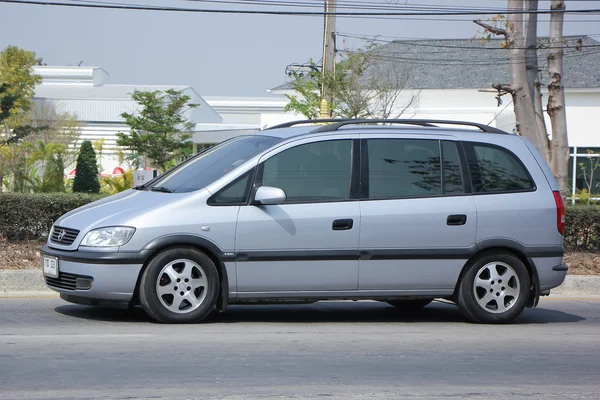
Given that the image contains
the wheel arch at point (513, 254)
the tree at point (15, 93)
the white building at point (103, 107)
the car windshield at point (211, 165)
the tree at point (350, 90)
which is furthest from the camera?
the white building at point (103, 107)

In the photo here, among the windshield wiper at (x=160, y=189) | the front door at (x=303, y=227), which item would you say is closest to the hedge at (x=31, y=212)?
the windshield wiper at (x=160, y=189)

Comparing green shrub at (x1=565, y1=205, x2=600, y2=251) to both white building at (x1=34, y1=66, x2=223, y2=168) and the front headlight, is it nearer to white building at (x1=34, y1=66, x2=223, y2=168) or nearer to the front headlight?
the front headlight

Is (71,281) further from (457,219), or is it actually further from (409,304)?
(409,304)

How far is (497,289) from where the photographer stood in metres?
8.96

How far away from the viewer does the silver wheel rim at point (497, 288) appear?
8.91m

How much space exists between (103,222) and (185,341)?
4.34ft

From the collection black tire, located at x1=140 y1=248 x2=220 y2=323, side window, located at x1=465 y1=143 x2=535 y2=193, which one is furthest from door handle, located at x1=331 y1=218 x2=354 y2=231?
side window, located at x1=465 y1=143 x2=535 y2=193

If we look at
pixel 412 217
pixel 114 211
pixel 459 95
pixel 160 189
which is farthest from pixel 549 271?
pixel 459 95

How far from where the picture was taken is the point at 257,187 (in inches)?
329

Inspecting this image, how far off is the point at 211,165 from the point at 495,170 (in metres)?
2.69

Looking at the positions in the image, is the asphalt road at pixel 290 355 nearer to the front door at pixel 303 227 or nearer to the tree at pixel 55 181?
the front door at pixel 303 227

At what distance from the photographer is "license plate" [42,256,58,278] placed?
825cm

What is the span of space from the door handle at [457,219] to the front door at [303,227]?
887mm

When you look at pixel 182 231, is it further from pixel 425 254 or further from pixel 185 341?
pixel 425 254
